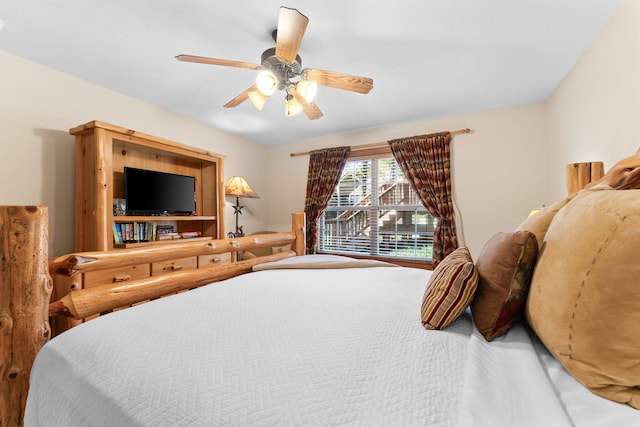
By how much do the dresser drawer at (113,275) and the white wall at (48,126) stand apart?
0.62m

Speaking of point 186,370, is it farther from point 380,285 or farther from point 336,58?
point 336,58

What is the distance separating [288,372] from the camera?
65 cm

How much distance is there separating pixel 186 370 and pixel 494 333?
884mm

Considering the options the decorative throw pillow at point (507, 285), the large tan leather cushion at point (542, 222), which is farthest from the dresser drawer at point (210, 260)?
the large tan leather cushion at point (542, 222)

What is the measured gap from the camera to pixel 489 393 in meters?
0.56

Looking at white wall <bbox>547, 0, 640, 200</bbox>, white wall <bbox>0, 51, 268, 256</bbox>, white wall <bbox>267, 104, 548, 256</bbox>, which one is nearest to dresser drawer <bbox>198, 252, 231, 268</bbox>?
white wall <bbox>0, 51, 268, 256</bbox>

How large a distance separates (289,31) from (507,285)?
1.58 m

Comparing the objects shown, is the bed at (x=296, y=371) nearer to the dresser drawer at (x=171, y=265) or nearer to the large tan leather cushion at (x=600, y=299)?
the large tan leather cushion at (x=600, y=299)

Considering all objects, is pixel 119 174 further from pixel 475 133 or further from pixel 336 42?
pixel 475 133

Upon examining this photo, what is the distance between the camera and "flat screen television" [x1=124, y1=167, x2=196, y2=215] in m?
2.61

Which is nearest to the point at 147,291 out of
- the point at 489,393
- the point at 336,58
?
the point at 489,393

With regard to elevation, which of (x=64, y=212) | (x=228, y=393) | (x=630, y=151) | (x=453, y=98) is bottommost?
(x=228, y=393)

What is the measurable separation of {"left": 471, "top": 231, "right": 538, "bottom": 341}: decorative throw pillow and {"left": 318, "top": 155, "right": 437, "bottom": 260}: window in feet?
9.20

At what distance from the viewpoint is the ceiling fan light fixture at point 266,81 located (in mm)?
1717
